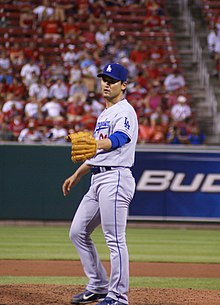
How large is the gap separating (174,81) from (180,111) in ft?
5.88

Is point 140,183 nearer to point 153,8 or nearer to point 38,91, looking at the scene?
point 38,91

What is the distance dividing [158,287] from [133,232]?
625 centimetres

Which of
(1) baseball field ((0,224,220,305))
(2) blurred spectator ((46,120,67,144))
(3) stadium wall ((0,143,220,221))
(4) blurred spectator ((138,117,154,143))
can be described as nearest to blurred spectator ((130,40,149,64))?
(4) blurred spectator ((138,117,154,143))

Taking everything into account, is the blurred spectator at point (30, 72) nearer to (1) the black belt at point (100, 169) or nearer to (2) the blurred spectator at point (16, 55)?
(2) the blurred spectator at point (16, 55)

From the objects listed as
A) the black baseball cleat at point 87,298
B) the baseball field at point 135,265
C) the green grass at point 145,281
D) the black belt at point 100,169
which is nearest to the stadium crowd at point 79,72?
the baseball field at point 135,265

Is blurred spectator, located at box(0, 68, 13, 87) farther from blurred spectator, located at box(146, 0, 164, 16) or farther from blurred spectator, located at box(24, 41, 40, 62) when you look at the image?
blurred spectator, located at box(146, 0, 164, 16)

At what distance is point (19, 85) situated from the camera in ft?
57.8

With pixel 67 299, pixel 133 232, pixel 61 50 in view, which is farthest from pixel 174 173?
pixel 67 299

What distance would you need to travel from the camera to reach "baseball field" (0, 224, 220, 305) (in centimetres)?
701

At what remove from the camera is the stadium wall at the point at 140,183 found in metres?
14.6

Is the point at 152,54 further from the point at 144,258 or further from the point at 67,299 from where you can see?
the point at 67,299

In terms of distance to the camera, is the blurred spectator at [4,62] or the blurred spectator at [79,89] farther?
the blurred spectator at [4,62]

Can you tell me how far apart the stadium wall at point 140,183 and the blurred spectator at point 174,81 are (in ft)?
12.4

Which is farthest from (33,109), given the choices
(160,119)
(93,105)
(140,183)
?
(140,183)
